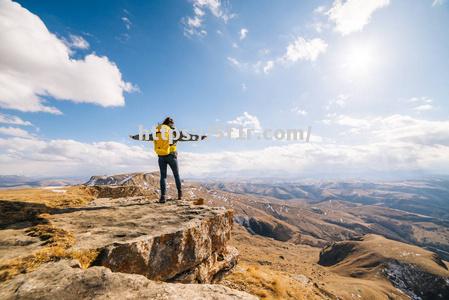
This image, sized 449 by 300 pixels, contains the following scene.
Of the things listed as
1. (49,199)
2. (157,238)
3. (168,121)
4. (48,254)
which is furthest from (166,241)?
(49,199)

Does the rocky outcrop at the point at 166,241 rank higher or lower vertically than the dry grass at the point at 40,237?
lower

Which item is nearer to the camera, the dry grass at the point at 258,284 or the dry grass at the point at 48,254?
the dry grass at the point at 48,254

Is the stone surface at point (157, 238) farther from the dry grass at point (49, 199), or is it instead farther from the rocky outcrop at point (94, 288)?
the rocky outcrop at point (94, 288)

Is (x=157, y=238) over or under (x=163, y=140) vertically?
under

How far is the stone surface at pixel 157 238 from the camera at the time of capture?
725 cm

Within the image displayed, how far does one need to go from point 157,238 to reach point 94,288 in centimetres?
378

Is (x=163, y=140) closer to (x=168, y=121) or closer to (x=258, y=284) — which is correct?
(x=168, y=121)

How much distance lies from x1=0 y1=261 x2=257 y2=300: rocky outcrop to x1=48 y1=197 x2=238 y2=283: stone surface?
2009 mm

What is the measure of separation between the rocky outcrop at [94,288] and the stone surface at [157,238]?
2009 mm

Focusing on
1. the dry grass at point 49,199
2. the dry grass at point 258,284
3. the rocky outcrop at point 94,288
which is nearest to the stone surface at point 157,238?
the dry grass at point 258,284

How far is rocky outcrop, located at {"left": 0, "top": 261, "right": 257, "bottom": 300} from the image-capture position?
4.21 metres

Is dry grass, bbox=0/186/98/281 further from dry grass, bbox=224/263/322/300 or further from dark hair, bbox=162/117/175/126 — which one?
dry grass, bbox=224/263/322/300

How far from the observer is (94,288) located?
443 cm

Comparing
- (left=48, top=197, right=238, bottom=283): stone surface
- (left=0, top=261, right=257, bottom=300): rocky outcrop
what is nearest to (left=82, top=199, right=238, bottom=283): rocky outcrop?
(left=48, top=197, right=238, bottom=283): stone surface
